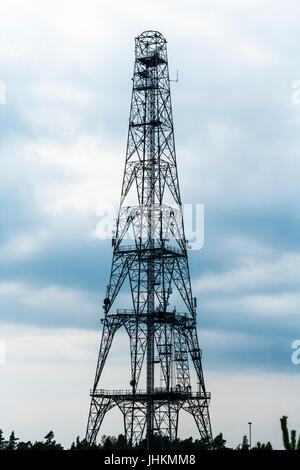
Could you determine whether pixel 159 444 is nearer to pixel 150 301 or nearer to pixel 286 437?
pixel 150 301

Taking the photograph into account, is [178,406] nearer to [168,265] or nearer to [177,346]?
[177,346]

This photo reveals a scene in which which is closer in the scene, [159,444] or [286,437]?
[286,437]

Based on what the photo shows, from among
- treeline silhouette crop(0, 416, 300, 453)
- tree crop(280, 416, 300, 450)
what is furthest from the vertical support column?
tree crop(280, 416, 300, 450)

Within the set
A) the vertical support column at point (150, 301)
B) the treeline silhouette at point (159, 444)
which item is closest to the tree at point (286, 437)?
the treeline silhouette at point (159, 444)

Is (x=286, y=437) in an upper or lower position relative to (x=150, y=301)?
lower

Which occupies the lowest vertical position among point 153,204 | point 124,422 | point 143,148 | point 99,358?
point 124,422

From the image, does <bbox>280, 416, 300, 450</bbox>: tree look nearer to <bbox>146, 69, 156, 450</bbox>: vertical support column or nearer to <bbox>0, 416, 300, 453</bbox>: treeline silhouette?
<bbox>0, 416, 300, 453</bbox>: treeline silhouette

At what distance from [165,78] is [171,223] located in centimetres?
1860

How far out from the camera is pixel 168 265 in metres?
103

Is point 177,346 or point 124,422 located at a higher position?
point 177,346

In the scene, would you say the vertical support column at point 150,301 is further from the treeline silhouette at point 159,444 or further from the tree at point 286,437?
the tree at point 286,437

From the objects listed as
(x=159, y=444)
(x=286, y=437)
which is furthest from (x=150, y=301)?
(x=286, y=437)
